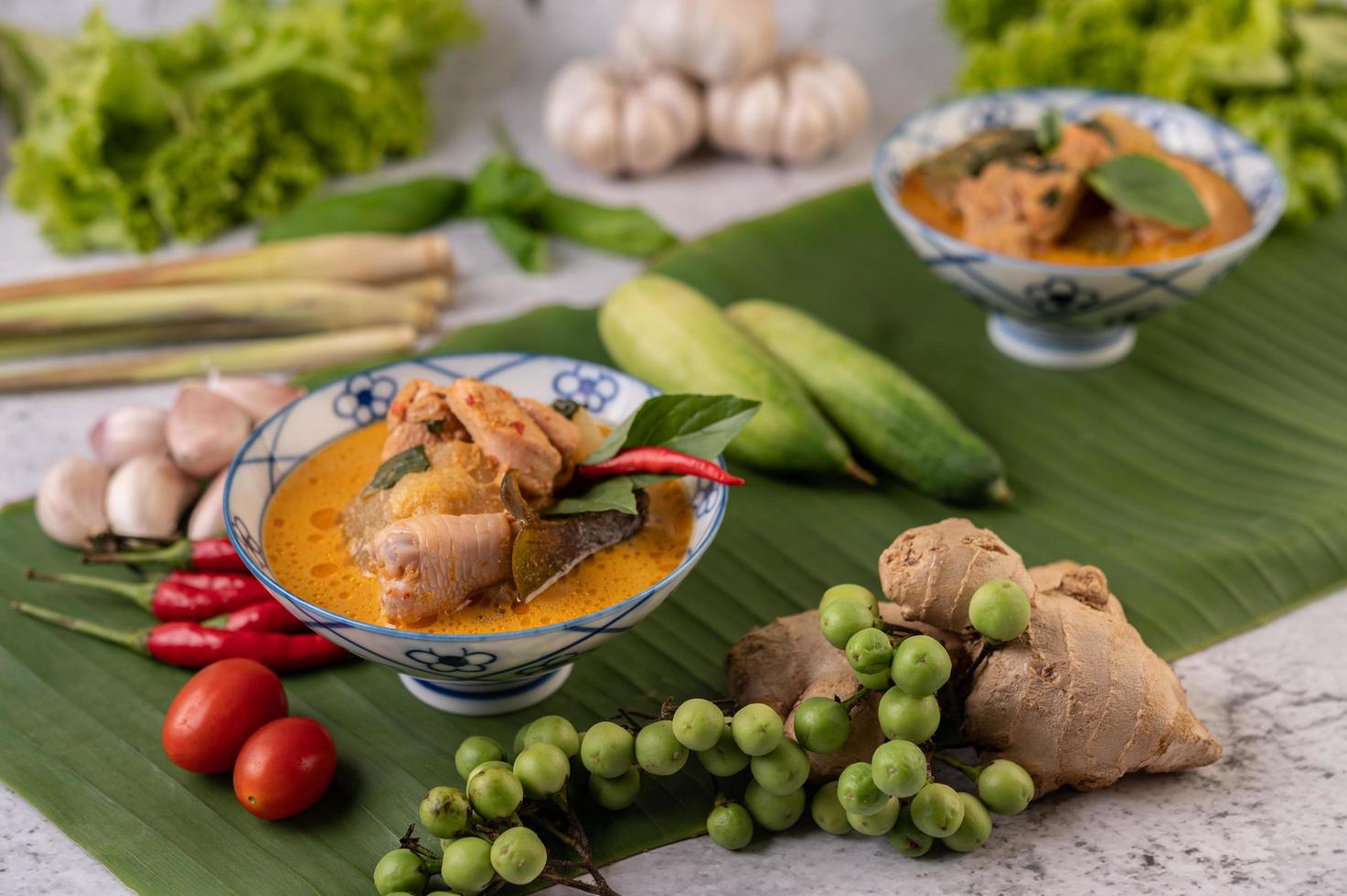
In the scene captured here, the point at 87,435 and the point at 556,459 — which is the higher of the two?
the point at 556,459

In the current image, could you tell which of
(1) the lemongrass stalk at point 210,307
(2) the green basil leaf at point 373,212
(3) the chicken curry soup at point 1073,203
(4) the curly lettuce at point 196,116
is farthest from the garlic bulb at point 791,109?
(1) the lemongrass stalk at point 210,307

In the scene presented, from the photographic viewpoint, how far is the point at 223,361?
3.69 meters

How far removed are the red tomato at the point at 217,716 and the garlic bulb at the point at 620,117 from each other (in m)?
2.91

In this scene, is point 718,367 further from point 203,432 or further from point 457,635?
point 457,635

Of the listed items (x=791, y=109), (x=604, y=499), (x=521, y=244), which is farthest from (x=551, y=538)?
(x=791, y=109)

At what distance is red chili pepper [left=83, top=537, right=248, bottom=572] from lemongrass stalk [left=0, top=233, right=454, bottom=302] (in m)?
1.33

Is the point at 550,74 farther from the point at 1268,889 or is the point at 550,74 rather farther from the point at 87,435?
the point at 1268,889

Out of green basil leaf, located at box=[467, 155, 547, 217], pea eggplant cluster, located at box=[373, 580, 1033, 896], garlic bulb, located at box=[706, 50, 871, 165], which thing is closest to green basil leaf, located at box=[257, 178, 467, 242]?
green basil leaf, located at box=[467, 155, 547, 217]

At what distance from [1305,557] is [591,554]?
1.68 metres

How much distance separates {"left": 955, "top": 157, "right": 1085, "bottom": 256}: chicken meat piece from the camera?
345 centimetres

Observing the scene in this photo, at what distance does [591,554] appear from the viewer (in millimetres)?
2340

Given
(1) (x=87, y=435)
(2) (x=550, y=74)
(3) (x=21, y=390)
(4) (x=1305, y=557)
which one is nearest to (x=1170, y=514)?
(4) (x=1305, y=557)

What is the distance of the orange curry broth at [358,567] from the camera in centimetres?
221

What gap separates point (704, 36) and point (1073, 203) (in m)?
1.72
